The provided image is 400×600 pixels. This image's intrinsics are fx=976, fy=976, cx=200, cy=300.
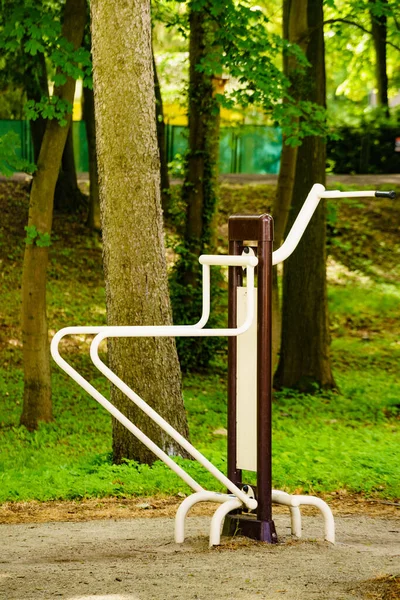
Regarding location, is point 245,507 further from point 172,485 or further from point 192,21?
point 192,21

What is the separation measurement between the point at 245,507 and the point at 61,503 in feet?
6.28

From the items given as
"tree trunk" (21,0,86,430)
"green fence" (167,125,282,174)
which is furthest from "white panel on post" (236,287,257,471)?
"green fence" (167,125,282,174)

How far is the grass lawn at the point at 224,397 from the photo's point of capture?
7070 mm

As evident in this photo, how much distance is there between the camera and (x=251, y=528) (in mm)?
5000

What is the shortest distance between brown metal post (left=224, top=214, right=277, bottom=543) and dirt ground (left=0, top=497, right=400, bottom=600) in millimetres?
103

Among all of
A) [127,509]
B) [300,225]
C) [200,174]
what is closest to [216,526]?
[127,509]

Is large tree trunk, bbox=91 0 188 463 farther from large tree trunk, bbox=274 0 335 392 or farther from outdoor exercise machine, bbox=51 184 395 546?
large tree trunk, bbox=274 0 335 392

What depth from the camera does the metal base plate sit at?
4.96 m

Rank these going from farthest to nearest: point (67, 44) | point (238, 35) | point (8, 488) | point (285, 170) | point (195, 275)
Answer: point (195, 275) < point (285, 170) < point (238, 35) < point (67, 44) < point (8, 488)

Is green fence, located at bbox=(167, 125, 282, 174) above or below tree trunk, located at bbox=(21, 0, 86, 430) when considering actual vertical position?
above

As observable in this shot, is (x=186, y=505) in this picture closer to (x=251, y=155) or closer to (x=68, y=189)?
(x=68, y=189)

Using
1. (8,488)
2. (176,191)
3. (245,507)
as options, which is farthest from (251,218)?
(176,191)

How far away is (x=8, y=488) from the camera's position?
277 inches

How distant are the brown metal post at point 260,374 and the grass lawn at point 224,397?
172 cm
